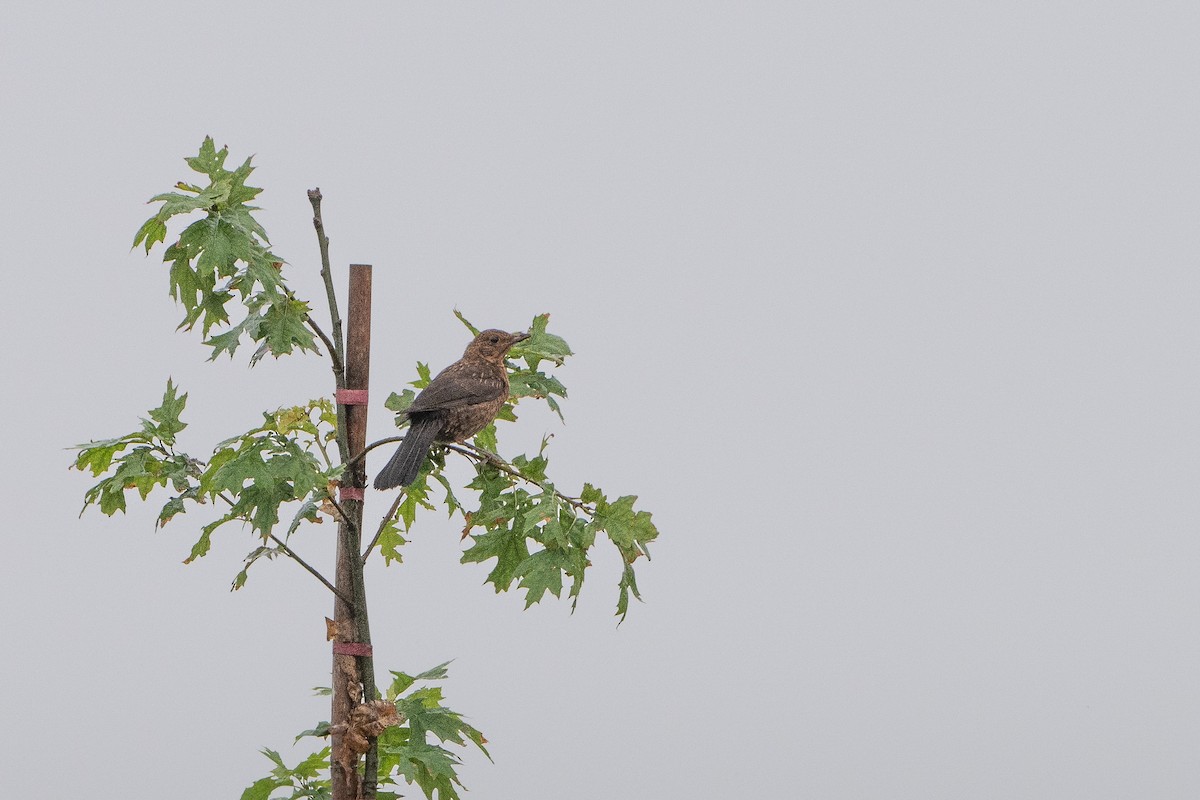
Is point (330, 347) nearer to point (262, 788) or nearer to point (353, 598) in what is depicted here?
point (353, 598)

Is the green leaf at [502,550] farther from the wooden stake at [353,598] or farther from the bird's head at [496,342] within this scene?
the bird's head at [496,342]

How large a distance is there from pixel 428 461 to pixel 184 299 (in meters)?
0.85

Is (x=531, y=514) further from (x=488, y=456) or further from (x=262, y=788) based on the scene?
(x=262, y=788)

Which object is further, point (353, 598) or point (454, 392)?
point (353, 598)

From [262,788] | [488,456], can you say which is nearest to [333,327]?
[488,456]

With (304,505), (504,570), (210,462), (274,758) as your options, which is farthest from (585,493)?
(274,758)

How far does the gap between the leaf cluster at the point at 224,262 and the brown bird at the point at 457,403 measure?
359 millimetres

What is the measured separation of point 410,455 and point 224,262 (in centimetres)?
70

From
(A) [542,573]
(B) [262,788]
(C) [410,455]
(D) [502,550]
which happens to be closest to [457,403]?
(C) [410,455]

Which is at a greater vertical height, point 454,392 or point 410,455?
point 454,392

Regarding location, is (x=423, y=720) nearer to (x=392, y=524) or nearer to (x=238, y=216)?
(x=392, y=524)

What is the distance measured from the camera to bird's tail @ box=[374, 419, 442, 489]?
3.99 meters

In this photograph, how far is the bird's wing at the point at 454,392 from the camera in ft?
13.6

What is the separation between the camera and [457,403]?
418 centimetres
